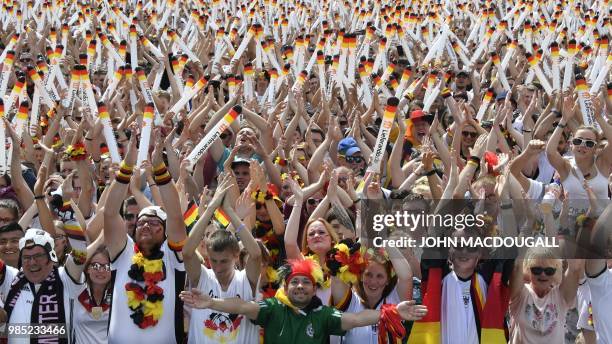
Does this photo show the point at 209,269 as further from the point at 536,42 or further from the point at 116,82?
the point at 536,42

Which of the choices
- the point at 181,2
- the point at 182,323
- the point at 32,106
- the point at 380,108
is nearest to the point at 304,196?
the point at 182,323

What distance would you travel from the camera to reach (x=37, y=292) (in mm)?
5766

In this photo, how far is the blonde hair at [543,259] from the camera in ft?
18.6

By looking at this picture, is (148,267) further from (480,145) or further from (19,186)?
(480,145)

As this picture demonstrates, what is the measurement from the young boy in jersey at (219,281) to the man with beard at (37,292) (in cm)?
79

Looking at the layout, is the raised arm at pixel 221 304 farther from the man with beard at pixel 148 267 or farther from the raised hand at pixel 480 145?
the raised hand at pixel 480 145

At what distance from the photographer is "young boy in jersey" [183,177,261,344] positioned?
5.74 m

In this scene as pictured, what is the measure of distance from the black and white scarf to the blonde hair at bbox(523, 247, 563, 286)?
111 inches

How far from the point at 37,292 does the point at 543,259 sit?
9.96ft

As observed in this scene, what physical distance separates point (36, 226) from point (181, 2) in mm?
13234

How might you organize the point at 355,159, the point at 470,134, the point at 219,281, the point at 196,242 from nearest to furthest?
the point at 196,242 → the point at 219,281 → the point at 355,159 → the point at 470,134

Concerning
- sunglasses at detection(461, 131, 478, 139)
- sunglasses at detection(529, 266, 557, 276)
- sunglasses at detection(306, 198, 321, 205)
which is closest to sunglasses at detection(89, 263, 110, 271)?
sunglasses at detection(306, 198, 321, 205)

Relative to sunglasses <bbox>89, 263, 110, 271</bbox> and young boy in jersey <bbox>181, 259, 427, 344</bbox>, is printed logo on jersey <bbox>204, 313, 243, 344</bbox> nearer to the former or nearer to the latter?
young boy in jersey <bbox>181, 259, 427, 344</bbox>

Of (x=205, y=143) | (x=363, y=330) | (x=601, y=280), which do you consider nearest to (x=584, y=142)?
(x=601, y=280)
